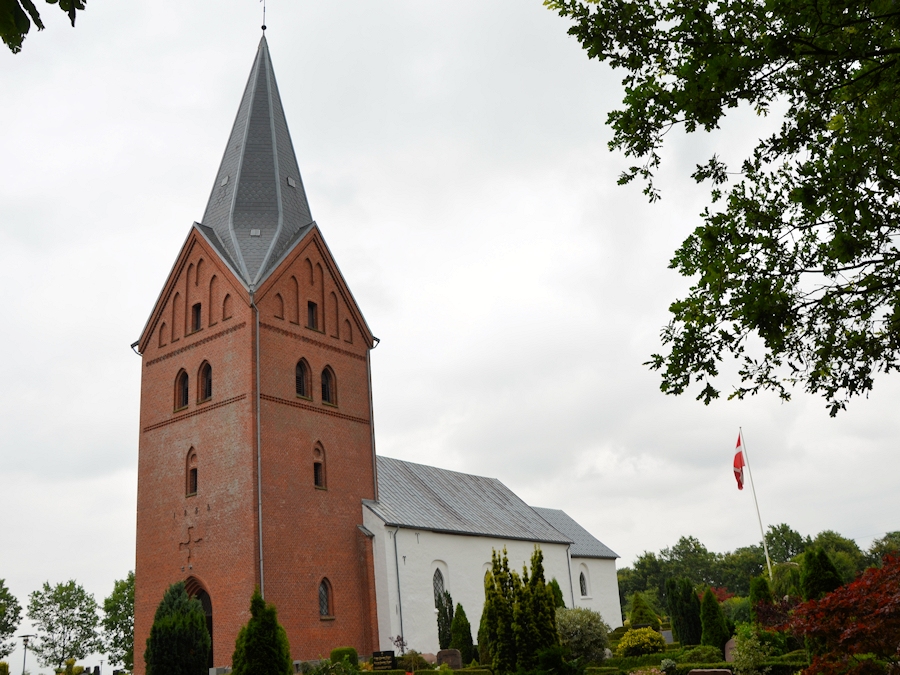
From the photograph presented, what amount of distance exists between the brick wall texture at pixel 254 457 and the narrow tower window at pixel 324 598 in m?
0.13

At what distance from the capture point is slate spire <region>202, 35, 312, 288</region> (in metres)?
26.2

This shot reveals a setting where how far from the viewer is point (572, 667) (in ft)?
39.4

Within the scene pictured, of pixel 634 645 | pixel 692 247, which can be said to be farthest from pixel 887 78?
pixel 634 645

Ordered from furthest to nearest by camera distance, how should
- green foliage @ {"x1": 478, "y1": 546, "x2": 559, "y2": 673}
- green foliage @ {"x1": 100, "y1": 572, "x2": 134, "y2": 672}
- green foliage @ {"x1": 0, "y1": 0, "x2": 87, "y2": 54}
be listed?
green foliage @ {"x1": 100, "y1": 572, "x2": 134, "y2": 672}, green foliage @ {"x1": 478, "y1": 546, "x2": 559, "y2": 673}, green foliage @ {"x1": 0, "y1": 0, "x2": 87, "y2": 54}

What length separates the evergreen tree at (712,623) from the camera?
22.7 m

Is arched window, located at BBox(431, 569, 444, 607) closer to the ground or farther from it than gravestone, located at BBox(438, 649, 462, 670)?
farther from it

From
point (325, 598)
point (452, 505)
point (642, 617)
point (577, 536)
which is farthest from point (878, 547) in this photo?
point (325, 598)

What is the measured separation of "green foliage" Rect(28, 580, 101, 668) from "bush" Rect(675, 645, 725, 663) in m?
43.3

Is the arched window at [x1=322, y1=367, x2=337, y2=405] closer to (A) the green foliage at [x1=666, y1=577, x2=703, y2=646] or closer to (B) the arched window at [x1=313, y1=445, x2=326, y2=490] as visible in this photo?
(B) the arched window at [x1=313, y1=445, x2=326, y2=490]

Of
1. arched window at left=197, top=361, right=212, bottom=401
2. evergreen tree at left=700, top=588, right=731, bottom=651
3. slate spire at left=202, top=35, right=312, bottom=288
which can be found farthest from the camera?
slate spire at left=202, top=35, right=312, bottom=288

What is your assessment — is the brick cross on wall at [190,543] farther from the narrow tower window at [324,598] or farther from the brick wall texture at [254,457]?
the narrow tower window at [324,598]

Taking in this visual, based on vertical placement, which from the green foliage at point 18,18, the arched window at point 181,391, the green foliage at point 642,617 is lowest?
the green foliage at point 642,617

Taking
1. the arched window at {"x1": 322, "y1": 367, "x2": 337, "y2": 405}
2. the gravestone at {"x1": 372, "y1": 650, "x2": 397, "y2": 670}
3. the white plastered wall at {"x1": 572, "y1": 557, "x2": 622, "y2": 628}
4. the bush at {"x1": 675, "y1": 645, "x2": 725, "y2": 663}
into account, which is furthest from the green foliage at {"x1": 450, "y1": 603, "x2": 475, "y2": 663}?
the white plastered wall at {"x1": 572, "y1": 557, "x2": 622, "y2": 628}

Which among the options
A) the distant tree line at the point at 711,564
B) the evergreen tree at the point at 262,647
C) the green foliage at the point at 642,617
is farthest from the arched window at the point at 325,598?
the distant tree line at the point at 711,564
